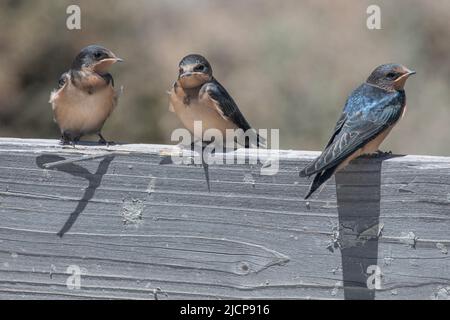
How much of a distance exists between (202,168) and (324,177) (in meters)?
0.32

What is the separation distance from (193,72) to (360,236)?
222 centimetres

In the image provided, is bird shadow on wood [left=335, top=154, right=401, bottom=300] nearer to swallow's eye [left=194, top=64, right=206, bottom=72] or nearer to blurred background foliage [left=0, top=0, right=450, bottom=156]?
swallow's eye [left=194, top=64, right=206, bottom=72]

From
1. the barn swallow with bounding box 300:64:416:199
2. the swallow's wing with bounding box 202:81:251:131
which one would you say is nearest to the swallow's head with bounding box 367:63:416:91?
the barn swallow with bounding box 300:64:416:199

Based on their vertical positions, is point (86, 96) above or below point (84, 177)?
above

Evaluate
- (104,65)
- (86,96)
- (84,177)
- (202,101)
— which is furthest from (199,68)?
(84,177)

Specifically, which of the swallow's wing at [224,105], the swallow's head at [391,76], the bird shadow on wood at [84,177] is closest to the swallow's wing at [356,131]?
the swallow's head at [391,76]

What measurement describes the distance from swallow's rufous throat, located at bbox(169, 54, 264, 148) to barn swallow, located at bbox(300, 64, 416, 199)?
2.46ft

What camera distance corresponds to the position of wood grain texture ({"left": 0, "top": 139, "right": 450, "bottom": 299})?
1968 mm

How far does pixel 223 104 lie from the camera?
13.3 ft

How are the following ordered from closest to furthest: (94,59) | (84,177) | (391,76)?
1. (84,177)
2. (391,76)
3. (94,59)

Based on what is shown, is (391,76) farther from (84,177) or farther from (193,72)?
(84,177)

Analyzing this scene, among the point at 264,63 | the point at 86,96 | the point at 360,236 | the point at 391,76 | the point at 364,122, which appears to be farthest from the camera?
the point at 264,63

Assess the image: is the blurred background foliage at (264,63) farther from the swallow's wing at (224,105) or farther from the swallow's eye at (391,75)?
the swallow's eye at (391,75)

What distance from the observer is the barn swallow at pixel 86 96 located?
3.62m
